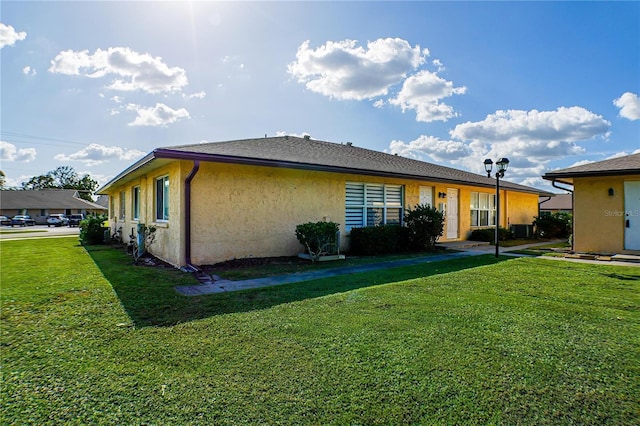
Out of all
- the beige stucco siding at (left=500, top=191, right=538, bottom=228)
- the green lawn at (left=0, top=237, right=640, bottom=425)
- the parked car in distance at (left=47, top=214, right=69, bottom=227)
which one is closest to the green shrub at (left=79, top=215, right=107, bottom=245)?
the green lawn at (left=0, top=237, right=640, bottom=425)

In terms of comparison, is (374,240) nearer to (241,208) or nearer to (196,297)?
(241,208)

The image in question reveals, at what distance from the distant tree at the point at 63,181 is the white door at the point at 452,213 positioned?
279 ft

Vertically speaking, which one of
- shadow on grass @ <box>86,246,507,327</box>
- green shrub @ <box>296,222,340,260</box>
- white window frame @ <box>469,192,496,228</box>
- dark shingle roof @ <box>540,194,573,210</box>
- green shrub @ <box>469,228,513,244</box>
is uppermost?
dark shingle roof @ <box>540,194,573,210</box>

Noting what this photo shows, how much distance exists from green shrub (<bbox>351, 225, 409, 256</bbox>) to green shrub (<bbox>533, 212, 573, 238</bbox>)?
1086 cm

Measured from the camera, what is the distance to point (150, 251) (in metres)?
11.0

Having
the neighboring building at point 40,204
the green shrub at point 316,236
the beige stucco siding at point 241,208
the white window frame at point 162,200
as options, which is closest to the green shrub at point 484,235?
the beige stucco siding at point 241,208

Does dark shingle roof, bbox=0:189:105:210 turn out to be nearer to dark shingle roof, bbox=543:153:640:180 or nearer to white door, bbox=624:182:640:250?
dark shingle roof, bbox=543:153:640:180

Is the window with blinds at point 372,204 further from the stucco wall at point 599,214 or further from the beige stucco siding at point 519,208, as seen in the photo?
the beige stucco siding at point 519,208

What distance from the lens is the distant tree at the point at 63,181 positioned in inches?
3076

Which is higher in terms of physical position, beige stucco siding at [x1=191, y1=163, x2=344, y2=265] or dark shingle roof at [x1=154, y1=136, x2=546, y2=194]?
dark shingle roof at [x1=154, y1=136, x2=546, y2=194]

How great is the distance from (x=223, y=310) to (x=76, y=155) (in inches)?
2347

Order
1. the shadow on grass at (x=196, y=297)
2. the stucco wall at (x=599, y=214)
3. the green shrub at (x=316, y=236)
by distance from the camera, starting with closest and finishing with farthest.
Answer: the shadow on grass at (x=196, y=297) < the green shrub at (x=316, y=236) < the stucco wall at (x=599, y=214)

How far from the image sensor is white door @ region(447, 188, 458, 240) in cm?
1459

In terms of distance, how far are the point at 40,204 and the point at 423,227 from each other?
59.3 meters
